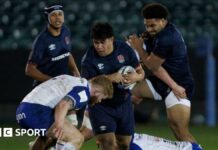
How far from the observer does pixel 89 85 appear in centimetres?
908

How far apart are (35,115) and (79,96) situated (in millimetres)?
608

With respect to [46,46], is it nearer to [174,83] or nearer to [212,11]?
[174,83]

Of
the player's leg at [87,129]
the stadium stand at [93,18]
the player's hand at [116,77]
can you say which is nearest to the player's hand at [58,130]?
the player's hand at [116,77]

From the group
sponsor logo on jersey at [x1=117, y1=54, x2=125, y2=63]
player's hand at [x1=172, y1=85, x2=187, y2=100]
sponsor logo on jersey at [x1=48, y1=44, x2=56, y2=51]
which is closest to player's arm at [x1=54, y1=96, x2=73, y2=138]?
sponsor logo on jersey at [x1=117, y1=54, x2=125, y2=63]

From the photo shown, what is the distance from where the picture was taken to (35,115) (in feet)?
30.4

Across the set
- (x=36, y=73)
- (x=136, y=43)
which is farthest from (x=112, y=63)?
(x=36, y=73)

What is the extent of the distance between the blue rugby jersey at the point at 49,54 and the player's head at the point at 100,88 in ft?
7.78

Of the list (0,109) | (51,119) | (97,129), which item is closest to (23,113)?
(51,119)

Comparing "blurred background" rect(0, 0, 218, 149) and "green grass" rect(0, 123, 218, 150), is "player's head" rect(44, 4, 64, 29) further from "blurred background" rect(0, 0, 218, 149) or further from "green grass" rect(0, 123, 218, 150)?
"blurred background" rect(0, 0, 218, 149)

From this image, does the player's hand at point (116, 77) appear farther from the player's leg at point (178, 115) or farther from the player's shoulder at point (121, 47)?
the player's leg at point (178, 115)

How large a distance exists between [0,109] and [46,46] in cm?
615

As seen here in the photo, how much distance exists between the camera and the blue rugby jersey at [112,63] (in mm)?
9969

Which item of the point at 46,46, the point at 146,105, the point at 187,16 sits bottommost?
the point at 146,105

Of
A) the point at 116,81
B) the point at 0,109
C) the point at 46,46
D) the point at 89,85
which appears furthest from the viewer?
the point at 0,109
